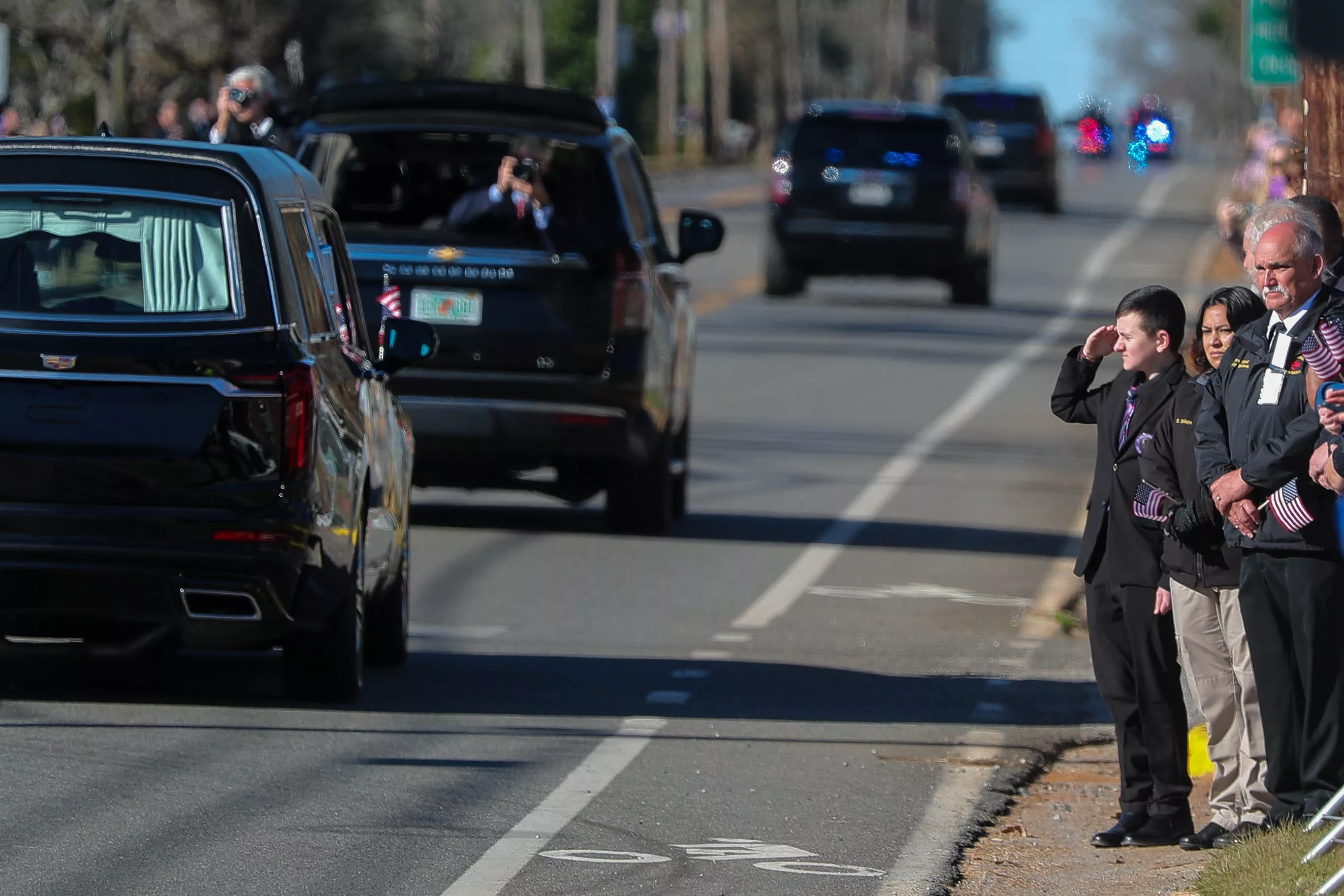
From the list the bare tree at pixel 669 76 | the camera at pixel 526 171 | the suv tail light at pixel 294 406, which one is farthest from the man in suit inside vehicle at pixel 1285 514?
the bare tree at pixel 669 76

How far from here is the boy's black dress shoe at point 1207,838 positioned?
7473mm

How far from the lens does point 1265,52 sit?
19.8 metres

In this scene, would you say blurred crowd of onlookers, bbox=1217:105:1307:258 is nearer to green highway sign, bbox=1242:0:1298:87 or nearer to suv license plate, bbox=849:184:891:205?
green highway sign, bbox=1242:0:1298:87

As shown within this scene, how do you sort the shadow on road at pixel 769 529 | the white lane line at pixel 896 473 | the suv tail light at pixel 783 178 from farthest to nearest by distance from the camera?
the suv tail light at pixel 783 178 < the shadow on road at pixel 769 529 < the white lane line at pixel 896 473

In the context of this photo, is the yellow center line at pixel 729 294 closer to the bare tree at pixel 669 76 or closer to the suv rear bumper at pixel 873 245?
the suv rear bumper at pixel 873 245

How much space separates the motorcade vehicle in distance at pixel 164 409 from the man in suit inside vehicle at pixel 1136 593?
2.52m

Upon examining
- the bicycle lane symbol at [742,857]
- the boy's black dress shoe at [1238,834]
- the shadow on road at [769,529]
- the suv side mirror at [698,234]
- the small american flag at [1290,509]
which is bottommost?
the shadow on road at [769,529]

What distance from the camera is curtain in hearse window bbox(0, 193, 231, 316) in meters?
8.73

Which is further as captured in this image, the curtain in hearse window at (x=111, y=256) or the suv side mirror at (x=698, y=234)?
the suv side mirror at (x=698, y=234)

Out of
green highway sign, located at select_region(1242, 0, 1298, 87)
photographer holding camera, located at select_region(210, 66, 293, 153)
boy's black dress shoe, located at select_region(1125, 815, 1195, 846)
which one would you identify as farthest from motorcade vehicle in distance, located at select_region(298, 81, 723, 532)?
boy's black dress shoe, located at select_region(1125, 815, 1195, 846)

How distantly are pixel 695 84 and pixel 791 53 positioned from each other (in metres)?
18.8

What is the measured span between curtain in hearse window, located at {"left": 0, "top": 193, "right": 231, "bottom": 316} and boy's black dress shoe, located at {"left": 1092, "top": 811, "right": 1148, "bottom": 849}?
10.4 ft

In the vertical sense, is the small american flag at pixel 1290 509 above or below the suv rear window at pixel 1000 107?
above

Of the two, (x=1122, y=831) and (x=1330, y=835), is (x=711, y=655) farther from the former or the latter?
(x=1330, y=835)
